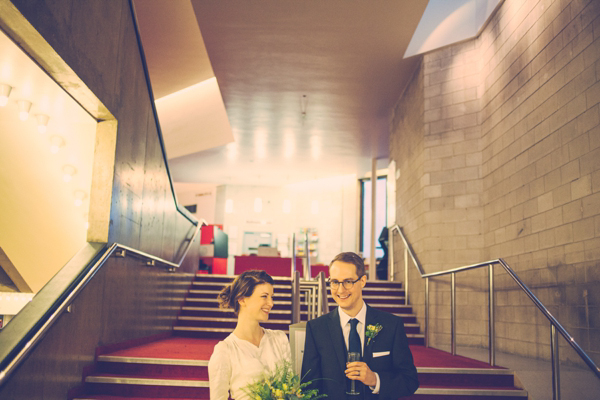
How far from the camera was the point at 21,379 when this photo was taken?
3.12 meters

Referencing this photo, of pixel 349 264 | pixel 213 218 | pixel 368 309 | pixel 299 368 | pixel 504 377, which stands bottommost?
pixel 504 377

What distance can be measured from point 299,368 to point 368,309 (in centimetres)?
48

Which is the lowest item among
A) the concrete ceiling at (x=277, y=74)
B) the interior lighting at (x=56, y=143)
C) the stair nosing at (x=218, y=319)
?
the stair nosing at (x=218, y=319)

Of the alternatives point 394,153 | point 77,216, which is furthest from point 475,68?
point 77,216

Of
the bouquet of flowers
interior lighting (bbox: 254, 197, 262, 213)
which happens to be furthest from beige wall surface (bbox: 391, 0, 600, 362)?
interior lighting (bbox: 254, 197, 262, 213)

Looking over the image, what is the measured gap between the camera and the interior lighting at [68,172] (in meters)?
6.24

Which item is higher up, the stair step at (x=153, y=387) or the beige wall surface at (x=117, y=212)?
the beige wall surface at (x=117, y=212)

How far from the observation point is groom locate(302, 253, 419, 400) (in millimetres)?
2084

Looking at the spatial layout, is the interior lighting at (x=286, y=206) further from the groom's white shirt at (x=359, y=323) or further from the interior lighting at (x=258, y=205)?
the groom's white shirt at (x=359, y=323)

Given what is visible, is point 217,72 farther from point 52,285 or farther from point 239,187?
point 239,187

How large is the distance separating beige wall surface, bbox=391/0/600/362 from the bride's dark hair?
2.99 metres

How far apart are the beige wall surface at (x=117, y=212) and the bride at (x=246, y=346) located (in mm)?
1422

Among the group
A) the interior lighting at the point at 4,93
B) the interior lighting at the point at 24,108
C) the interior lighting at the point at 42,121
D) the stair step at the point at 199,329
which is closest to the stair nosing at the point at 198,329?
the stair step at the point at 199,329

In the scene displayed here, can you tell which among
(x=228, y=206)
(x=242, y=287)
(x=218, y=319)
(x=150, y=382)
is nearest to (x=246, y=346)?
(x=242, y=287)
